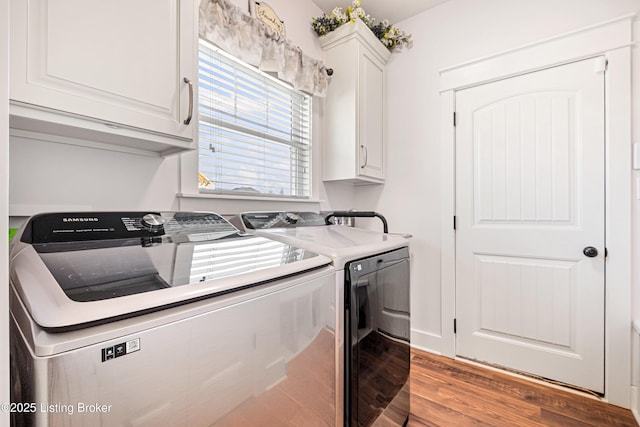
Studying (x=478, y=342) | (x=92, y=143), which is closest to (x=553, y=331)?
(x=478, y=342)

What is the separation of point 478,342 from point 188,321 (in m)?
2.37

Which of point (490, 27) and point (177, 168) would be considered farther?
point (490, 27)

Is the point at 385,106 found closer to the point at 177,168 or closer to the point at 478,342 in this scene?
the point at 177,168

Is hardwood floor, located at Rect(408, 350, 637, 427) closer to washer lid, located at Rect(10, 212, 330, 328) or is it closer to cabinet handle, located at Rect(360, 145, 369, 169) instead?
washer lid, located at Rect(10, 212, 330, 328)

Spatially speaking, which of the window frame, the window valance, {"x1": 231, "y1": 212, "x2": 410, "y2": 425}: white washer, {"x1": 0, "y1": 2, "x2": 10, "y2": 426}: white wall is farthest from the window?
{"x1": 0, "y1": 2, "x2": 10, "y2": 426}: white wall

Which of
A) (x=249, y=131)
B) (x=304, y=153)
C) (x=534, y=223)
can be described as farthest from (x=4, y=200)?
(x=534, y=223)

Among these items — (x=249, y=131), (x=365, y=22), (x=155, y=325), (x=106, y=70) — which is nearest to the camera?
(x=155, y=325)

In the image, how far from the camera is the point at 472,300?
2.27m

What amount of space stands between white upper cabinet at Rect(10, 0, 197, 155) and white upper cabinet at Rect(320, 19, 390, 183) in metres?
1.34

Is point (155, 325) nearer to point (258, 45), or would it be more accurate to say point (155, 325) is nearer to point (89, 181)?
point (89, 181)

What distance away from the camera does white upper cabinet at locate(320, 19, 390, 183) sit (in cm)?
228

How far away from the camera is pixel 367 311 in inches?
45.3

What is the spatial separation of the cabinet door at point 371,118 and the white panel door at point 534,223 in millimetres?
645

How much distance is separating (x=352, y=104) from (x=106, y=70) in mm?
1705
